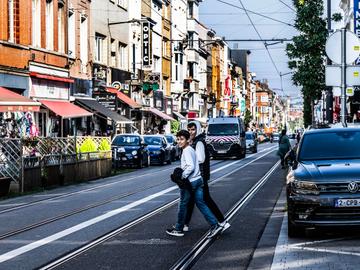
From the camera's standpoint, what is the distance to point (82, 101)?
41156 mm

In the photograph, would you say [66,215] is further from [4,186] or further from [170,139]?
[170,139]

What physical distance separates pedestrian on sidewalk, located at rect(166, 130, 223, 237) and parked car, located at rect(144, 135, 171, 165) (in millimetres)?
27321

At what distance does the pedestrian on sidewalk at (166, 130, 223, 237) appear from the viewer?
39.0 feet

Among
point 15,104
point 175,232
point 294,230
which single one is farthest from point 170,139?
point 294,230

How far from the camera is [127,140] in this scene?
37.1 meters

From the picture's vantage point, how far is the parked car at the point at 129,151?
3594 cm

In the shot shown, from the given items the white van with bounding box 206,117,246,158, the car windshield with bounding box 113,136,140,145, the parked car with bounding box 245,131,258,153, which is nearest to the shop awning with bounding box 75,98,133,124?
the car windshield with bounding box 113,136,140,145

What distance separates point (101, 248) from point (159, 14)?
55547 mm

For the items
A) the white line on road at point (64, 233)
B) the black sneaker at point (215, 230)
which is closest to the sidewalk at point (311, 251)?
the black sneaker at point (215, 230)

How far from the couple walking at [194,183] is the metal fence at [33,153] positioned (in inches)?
404

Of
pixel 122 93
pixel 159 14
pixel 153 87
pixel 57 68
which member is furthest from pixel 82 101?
pixel 159 14

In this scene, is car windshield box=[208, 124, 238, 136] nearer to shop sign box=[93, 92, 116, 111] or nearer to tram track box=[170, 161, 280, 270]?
shop sign box=[93, 92, 116, 111]

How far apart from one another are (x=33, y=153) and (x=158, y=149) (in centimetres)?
1706

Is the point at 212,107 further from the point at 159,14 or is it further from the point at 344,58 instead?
the point at 344,58
